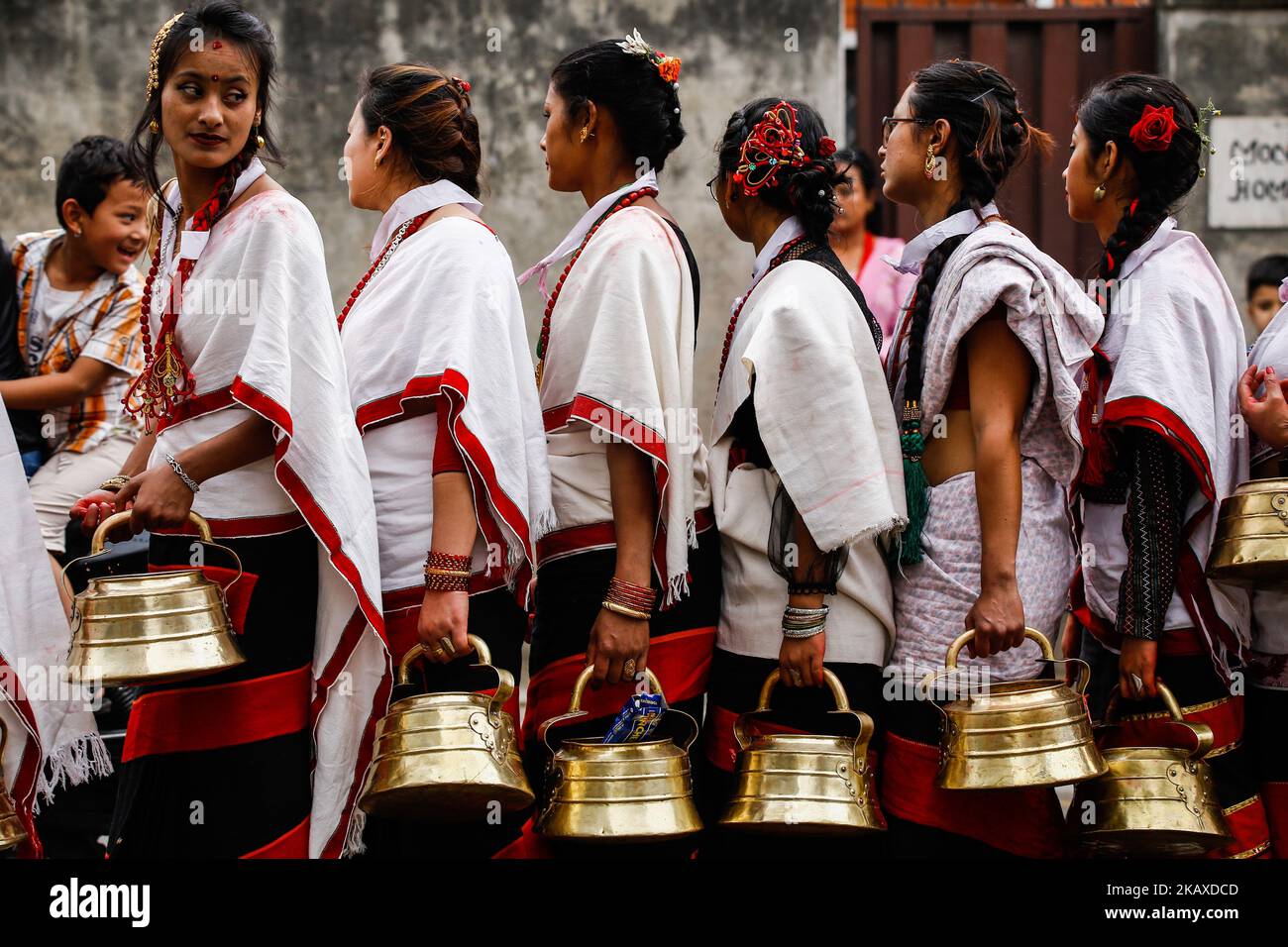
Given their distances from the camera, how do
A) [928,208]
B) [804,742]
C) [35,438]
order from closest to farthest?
[804,742]
[928,208]
[35,438]

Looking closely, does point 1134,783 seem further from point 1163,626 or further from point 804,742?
point 804,742

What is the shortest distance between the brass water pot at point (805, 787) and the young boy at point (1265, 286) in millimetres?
3629

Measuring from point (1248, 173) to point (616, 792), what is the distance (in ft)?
16.6

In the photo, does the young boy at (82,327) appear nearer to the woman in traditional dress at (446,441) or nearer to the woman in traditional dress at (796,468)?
the woman in traditional dress at (446,441)

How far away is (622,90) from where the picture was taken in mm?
3203

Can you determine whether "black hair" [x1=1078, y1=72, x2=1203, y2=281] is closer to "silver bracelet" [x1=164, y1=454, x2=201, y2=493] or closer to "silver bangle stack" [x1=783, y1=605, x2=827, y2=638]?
"silver bangle stack" [x1=783, y1=605, x2=827, y2=638]

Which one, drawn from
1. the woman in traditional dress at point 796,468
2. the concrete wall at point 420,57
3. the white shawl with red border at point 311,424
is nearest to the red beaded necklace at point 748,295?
the woman in traditional dress at point 796,468

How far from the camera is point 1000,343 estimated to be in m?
3.01

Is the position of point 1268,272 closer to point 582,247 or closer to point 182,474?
point 582,247

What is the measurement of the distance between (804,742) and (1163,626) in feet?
2.96

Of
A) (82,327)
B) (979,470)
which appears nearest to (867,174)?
(82,327)

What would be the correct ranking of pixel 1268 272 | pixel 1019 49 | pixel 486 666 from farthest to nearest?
1. pixel 1019 49
2. pixel 1268 272
3. pixel 486 666

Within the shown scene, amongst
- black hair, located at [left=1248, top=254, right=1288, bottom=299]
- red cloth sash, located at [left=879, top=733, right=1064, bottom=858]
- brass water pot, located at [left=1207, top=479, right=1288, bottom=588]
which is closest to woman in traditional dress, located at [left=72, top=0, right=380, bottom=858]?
red cloth sash, located at [left=879, top=733, right=1064, bottom=858]
